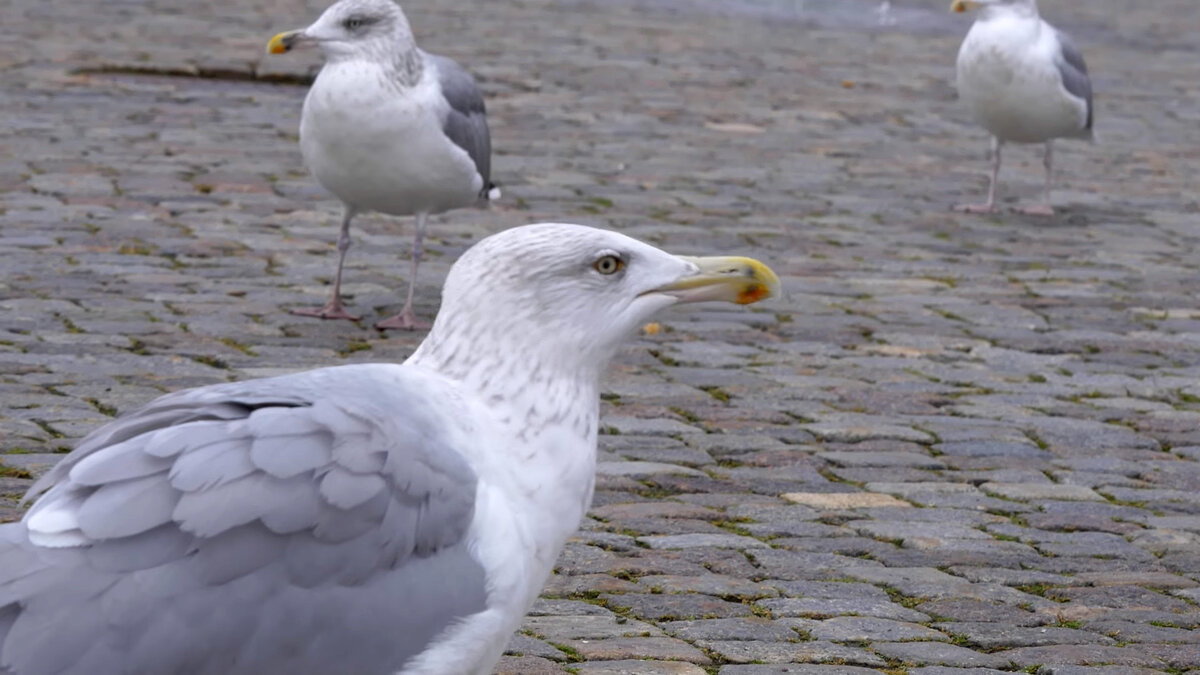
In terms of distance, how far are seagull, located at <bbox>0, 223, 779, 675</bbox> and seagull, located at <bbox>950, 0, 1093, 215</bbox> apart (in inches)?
322

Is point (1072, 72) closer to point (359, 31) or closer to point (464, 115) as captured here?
point (464, 115)

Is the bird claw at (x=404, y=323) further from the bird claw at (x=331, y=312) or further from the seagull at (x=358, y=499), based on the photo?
the seagull at (x=358, y=499)

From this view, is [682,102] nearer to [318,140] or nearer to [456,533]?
[318,140]

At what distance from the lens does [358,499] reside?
2975mm

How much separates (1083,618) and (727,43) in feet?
45.2

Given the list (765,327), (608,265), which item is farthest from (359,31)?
(608,265)

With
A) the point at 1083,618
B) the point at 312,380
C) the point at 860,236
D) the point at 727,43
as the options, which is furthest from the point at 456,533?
the point at 727,43

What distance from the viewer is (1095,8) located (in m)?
23.7

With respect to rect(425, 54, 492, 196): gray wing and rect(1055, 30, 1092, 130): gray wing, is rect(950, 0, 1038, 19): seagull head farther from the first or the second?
rect(425, 54, 492, 196): gray wing

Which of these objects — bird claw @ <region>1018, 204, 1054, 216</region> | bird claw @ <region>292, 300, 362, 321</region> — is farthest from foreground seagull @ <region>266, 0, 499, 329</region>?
bird claw @ <region>1018, 204, 1054, 216</region>

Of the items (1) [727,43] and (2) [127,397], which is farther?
(1) [727,43]

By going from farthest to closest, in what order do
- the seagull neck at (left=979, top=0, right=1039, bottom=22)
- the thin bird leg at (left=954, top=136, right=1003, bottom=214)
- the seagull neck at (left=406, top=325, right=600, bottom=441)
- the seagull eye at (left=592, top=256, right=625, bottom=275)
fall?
the seagull neck at (left=979, top=0, right=1039, bottom=22)
the thin bird leg at (left=954, top=136, right=1003, bottom=214)
the seagull eye at (left=592, top=256, right=625, bottom=275)
the seagull neck at (left=406, top=325, right=600, bottom=441)

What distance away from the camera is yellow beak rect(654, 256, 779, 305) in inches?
137

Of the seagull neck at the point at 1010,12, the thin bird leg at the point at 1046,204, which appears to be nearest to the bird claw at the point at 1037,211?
the thin bird leg at the point at 1046,204
